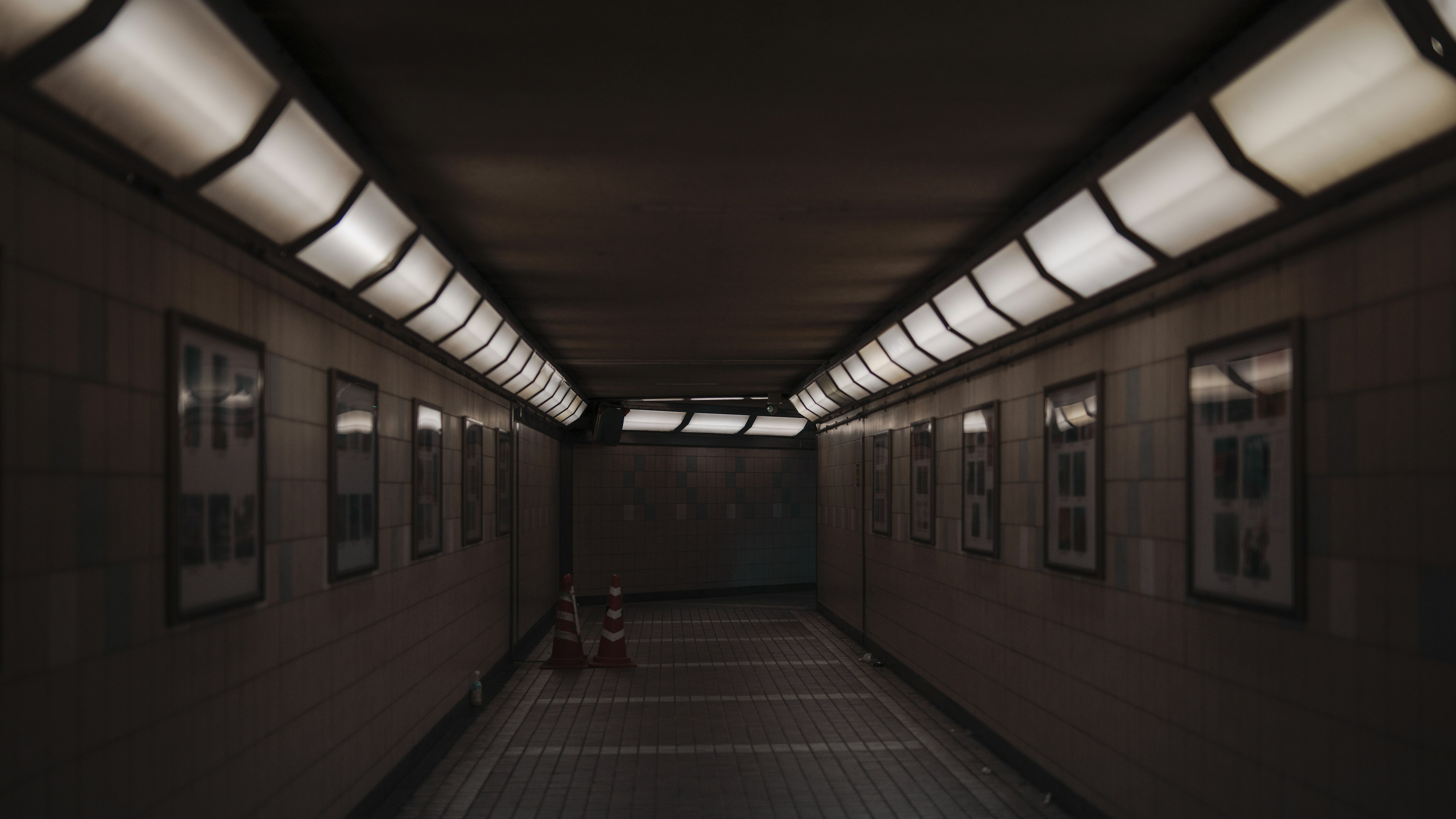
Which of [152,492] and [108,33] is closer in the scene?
[108,33]

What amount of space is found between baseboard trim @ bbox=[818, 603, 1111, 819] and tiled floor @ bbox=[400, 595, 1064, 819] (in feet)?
0.22

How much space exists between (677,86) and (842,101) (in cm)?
59

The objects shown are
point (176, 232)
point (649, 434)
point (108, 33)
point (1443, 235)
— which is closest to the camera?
point (108, 33)

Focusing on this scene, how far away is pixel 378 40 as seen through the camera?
318 centimetres

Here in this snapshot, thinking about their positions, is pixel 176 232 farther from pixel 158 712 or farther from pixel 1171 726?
pixel 1171 726

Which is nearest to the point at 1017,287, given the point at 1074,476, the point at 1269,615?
the point at 1074,476

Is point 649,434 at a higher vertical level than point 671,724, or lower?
higher

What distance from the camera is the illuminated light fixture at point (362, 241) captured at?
3953 mm

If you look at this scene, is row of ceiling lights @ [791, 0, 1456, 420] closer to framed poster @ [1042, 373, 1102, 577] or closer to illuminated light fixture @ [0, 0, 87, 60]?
framed poster @ [1042, 373, 1102, 577]

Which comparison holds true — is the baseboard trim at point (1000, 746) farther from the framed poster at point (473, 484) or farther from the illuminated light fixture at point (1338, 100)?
the framed poster at point (473, 484)

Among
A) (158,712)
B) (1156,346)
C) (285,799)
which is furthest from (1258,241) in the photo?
(285,799)

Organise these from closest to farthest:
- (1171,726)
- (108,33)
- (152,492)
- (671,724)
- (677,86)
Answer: (108,33), (152,492), (677,86), (1171,726), (671,724)

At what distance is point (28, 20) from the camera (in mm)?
2002

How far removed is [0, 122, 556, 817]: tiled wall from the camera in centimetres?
232
